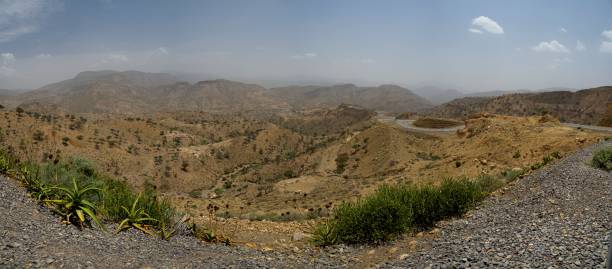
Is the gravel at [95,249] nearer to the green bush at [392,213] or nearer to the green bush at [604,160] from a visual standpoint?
the green bush at [392,213]

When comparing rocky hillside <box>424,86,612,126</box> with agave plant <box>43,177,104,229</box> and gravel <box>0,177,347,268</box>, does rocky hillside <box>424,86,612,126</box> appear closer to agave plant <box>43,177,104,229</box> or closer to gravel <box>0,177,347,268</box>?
gravel <box>0,177,347,268</box>

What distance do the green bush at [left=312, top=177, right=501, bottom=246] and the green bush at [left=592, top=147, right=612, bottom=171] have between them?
5.31 meters

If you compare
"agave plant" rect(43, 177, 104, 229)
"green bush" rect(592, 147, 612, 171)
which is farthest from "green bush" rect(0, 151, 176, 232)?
"green bush" rect(592, 147, 612, 171)

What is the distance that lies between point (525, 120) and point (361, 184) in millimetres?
18184

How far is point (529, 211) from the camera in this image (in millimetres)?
8453

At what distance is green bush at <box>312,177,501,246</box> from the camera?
803 cm

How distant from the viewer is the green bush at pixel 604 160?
454 inches

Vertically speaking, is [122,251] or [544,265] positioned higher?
[544,265]

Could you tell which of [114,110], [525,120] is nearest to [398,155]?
[525,120]

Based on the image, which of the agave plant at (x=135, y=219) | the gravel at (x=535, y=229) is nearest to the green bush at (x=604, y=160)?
the gravel at (x=535, y=229)

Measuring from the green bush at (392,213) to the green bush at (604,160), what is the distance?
5310 mm

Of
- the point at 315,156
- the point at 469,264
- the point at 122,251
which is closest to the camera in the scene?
the point at 469,264

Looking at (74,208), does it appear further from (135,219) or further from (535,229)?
(535,229)

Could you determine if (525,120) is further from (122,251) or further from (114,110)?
(114,110)
